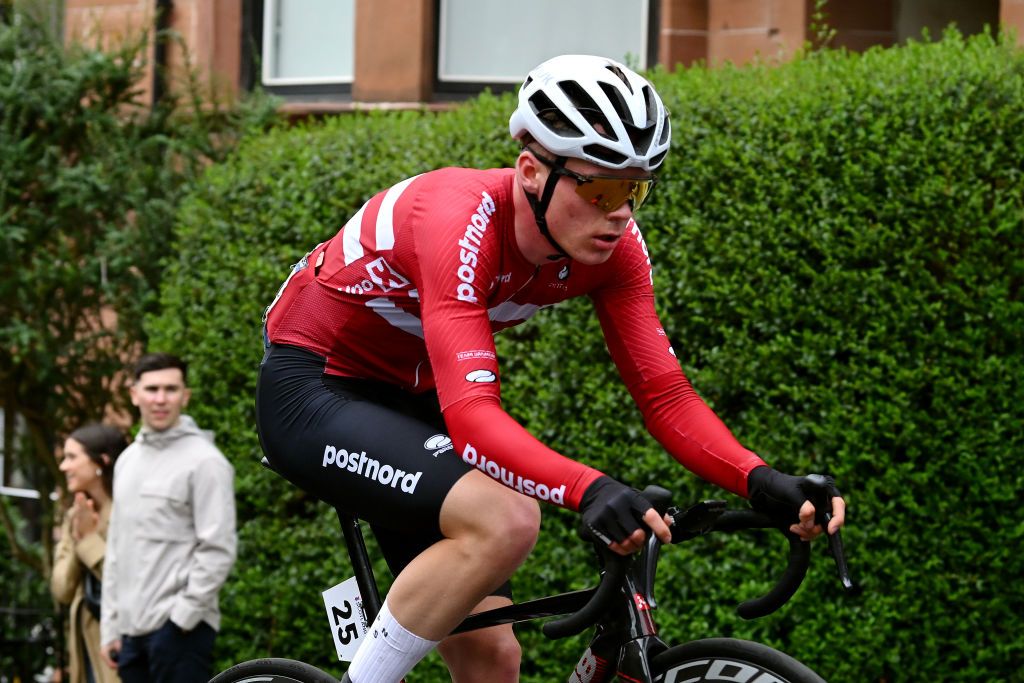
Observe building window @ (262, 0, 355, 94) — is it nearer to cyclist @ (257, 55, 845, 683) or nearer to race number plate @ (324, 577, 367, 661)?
cyclist @ (257, 55, 845, 683)

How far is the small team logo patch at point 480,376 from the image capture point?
337 cm

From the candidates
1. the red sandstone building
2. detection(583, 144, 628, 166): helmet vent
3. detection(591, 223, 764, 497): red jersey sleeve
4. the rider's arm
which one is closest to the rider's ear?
detection(583, 144, 628, 166): helmet vent

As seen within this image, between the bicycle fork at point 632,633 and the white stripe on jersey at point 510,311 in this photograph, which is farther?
the white stripe on jersey at point 510,311

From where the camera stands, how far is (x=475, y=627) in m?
3.82

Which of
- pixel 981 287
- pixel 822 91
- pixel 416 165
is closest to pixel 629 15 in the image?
pixel 416 165

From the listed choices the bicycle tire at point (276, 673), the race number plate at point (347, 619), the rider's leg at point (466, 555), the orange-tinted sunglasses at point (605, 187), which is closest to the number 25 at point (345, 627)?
the race number plate at point (347, 619)

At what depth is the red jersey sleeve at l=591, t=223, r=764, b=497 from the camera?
3.73m

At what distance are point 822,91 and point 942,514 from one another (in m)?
1.88

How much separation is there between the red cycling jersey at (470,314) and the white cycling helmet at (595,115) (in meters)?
0.25

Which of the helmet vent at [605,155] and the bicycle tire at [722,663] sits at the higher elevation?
the helmet vent at [605,155]

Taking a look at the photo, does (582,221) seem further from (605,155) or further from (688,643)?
(688,643)

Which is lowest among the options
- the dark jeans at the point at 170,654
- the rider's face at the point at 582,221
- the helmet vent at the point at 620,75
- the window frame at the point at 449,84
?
the dark jeans at the point at 170,654

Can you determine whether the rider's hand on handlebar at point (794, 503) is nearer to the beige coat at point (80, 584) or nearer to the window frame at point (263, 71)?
the beige coat at point (80, 584)

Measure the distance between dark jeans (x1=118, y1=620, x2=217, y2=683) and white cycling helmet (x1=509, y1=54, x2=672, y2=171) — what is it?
3.75m
